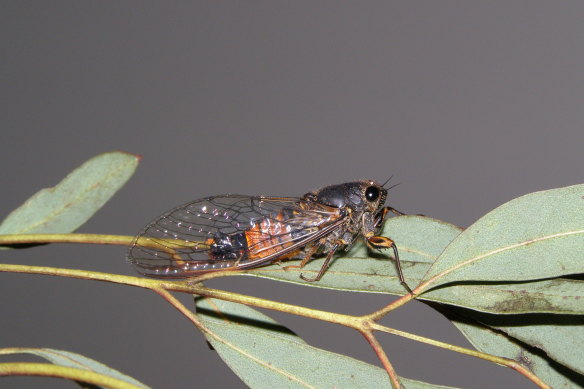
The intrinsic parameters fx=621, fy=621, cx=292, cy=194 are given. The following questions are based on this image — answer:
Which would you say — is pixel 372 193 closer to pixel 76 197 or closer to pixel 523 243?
pixel 523 243

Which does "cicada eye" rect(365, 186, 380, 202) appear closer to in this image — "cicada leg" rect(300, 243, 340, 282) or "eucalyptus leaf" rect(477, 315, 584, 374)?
"cicada leg" rect(300, 243, 340, 282)

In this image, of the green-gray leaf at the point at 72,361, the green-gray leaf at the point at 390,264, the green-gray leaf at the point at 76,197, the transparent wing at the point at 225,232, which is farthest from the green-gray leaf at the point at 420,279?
the green-gray leaf at the point at 76,197

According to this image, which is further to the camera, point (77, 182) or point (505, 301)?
point (77, 182)

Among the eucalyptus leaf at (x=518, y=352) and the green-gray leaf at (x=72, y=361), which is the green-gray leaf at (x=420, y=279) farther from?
the green-gray leaf at (x=72, y=361)

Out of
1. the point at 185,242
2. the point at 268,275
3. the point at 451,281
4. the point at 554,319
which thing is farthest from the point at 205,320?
the point at 554,319

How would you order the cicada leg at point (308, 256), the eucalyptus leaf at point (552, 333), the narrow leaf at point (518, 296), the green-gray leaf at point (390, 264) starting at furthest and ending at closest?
1. the cicada leg at point (308, 256)
2. the green-gray leaf at point (390, 264)
3. the eucalyptus leaf at point (552, 333)
4. the narrow leaf at point (518, 296)

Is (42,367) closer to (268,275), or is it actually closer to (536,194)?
(268,275)

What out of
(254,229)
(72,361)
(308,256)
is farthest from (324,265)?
(72,361)
